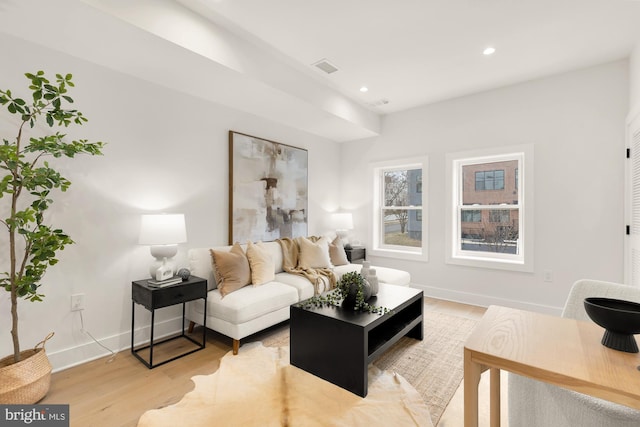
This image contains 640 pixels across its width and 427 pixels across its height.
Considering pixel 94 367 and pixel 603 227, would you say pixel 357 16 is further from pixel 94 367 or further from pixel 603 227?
pixel 94 367

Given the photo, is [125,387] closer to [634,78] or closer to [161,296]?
[161,296]

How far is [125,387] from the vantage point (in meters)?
2.08

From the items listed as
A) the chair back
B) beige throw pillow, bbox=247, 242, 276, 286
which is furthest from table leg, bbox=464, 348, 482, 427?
beige throw pillow, bbox=247, 242, 276, 286

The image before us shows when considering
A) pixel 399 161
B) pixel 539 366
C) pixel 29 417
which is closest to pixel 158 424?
pixel 29 417

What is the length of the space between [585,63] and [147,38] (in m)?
4.21

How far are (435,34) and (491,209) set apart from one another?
2387 mm

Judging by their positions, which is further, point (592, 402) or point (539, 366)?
point (592, 402)

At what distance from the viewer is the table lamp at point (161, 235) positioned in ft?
8.07

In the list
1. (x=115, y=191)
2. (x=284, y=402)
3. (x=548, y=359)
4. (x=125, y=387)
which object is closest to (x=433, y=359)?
(x=284, y=402)

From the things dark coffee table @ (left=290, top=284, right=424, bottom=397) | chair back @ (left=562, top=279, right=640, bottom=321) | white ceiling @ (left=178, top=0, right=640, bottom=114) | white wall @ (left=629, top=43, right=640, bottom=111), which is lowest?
dark coffee table @ (left=290, top=284, right=424, bottom=397)

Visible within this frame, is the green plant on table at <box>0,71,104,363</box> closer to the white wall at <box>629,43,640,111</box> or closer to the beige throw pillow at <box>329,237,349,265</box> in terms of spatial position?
the beige throw pillow at <box>329,237,349,265</box>

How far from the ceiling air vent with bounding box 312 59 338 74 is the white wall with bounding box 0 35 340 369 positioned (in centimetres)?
122

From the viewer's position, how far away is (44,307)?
2.25 meters

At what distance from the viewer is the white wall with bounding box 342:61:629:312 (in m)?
3.12
